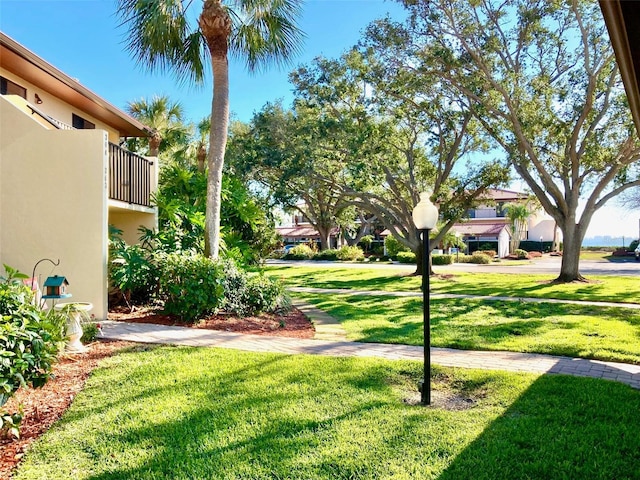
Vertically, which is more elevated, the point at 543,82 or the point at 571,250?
the point at 543,82

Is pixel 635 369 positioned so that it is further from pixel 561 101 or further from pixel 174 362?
pixel 561 101

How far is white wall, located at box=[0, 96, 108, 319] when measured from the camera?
8.13 m

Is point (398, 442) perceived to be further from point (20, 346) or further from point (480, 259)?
point (480, 259)

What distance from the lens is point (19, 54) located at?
28.7 feet

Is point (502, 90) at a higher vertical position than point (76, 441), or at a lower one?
higher

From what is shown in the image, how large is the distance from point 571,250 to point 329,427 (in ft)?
56.4

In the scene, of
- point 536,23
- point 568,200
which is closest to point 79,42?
point 536,23

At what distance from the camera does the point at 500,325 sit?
9.03 meters

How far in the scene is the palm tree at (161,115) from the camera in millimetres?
19391

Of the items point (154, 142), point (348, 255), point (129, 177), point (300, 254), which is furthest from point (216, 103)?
point (300, 254)

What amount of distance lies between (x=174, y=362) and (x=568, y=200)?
17.2 metres

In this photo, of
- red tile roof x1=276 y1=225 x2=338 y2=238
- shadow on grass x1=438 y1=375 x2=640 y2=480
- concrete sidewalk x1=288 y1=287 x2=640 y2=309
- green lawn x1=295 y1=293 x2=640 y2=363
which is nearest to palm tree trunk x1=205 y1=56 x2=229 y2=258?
green lawn x1=295 y1=293 x2=640 y2=363

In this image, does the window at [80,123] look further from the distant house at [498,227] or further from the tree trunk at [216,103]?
the distant house at [498,227]

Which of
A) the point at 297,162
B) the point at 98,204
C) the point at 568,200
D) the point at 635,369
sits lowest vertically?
the point at 635,369
